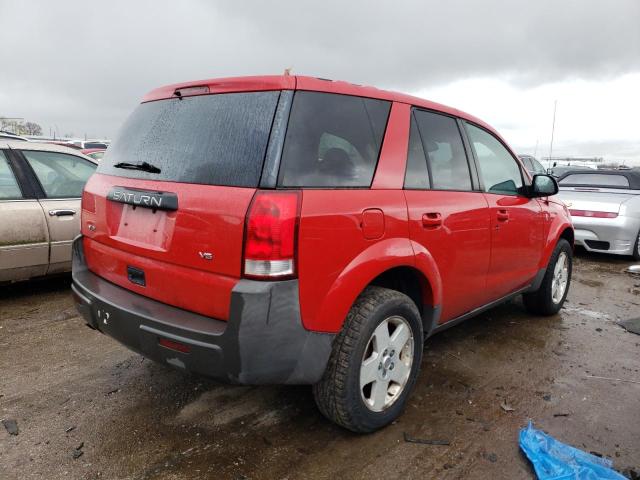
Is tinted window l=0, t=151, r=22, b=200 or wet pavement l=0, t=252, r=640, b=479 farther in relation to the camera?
tinted window l=0, t=151, r=22, b=200

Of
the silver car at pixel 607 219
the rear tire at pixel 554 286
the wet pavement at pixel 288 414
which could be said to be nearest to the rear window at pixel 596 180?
the silver car at pixel 607 219

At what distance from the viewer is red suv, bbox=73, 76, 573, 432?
196cm

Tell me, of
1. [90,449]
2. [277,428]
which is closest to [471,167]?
[277,428]

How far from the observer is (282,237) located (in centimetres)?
191

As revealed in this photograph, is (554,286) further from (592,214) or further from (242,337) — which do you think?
(242,337)

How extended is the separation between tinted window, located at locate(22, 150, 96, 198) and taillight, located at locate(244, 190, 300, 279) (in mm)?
3578

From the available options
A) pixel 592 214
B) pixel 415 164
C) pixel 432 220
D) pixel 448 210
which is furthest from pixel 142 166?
pixel 592 214

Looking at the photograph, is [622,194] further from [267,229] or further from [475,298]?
[267,229]

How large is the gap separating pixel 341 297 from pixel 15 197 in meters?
3.74

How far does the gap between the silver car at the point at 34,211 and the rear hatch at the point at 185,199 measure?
2.17 metres

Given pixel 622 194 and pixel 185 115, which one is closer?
pixel 185 115

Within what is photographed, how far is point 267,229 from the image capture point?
1.90 meters

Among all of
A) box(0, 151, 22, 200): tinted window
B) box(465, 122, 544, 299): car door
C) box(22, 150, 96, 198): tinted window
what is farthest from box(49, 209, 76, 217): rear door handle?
box(465, 122, 544, 299): car door

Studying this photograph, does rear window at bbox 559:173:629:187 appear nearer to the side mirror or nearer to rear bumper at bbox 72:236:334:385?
the side mirror
